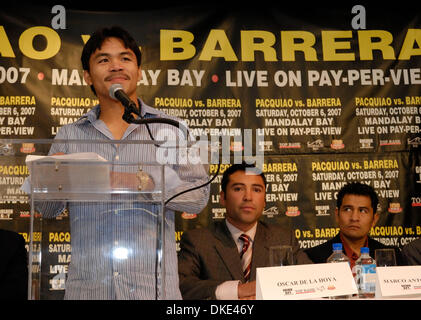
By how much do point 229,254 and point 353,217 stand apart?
3.14ft

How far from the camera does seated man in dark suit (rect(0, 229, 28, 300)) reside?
1.44 meters

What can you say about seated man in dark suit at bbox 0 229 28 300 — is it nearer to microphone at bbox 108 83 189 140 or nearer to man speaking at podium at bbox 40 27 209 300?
man speaking at podium at bbox 40 27 209 300

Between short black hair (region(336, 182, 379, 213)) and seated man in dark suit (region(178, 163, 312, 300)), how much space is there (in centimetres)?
46

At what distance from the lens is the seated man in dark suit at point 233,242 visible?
2822 millimetres

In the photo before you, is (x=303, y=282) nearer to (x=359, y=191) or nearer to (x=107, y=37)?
(x=107, y=37)

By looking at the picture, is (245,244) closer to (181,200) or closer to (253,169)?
(253,169)

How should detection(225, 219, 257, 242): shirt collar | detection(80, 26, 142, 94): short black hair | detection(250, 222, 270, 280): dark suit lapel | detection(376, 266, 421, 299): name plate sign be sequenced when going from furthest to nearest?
detection(225, 219, 257, 242): shirt collar → detection(250, 222, 270, 280): dark suit lapel → detection(80, 26, 142, 94): short black hair → detection(376, 266, 421, 299): name plate sign

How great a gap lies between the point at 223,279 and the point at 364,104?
61.2 inches

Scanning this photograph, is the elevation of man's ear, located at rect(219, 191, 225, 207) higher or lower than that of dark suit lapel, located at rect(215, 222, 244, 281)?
higher

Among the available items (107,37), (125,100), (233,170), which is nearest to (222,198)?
(233,170)

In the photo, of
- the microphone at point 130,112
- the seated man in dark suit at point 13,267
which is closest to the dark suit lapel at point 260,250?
the microphone at point 130,112

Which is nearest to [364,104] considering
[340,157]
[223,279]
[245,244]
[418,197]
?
[340,157]

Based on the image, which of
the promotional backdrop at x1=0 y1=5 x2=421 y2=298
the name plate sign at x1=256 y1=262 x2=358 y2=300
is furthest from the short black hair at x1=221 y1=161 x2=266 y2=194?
the name plate sign at x1=256 y1=262 x2=358 y2=300

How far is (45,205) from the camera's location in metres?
1.51
